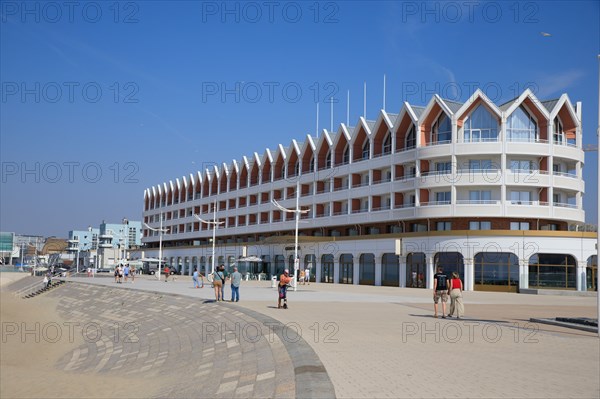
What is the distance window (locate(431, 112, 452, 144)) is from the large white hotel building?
0.33 ft

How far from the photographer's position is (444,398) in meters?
8.64

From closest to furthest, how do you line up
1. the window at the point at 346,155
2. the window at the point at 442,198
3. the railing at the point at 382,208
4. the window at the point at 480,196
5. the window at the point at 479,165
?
the window at the point at 480,196
the window at the point at 479,165
the window at the point at 442,198
the railing at the point at 382,208
the window at the point at 346,155

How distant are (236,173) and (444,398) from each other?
83.3m

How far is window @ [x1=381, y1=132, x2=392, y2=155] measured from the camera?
60.1 meters

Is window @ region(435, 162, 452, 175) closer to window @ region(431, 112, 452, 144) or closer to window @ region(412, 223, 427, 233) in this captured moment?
window @ region(431, 112, 452, 144)

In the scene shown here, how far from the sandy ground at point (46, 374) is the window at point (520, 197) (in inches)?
1462

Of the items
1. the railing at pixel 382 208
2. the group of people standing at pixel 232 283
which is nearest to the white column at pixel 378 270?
the railing at pixel 382 208

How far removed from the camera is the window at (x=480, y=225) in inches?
2053

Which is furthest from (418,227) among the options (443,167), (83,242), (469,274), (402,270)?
(83,242)

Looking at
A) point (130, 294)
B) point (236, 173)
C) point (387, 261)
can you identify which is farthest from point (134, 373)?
point (236, 173)

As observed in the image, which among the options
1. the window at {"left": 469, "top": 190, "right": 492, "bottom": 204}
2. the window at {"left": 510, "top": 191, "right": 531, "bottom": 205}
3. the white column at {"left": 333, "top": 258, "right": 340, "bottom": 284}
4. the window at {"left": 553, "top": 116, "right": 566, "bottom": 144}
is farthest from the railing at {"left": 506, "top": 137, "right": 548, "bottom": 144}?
the white column at {"left": 333, "top": 258, "right": 340, "bottom": 284}

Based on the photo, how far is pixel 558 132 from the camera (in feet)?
178

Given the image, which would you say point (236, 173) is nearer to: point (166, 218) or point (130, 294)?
point (166, 218)

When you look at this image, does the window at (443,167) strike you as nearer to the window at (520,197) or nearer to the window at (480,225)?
the window at (480,225)
